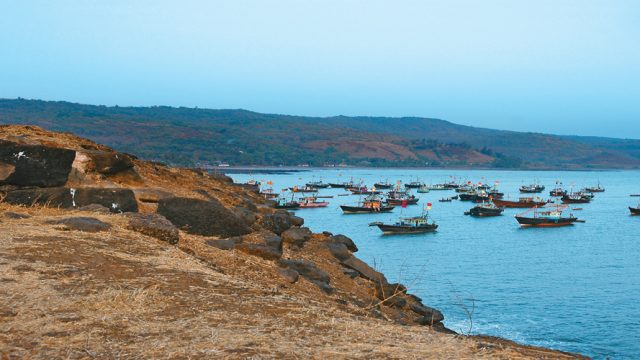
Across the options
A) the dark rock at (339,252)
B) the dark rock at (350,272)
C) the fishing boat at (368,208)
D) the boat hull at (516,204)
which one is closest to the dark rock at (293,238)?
the dark rock at (339,252)

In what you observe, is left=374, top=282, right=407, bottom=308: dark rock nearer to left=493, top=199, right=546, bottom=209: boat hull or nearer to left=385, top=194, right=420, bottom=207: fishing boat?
→ left=385, top=194, right=420, bottom=207: fishing boat

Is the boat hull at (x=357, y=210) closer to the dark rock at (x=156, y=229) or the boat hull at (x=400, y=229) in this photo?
the boat hull at (x=400, y=229)

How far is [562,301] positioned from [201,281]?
2726 centimetres

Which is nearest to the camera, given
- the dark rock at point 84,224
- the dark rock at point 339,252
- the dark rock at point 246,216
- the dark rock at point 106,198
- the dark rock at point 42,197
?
the dark rock at point 84,224

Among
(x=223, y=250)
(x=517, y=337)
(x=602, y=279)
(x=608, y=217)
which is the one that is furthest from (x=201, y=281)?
(x=608, y=217)

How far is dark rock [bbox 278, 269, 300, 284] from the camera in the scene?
35.1 feet

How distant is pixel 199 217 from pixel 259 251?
Result: 1417 mm

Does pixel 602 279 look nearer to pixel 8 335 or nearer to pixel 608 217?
pixel 8 335

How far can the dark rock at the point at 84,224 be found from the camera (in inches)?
389

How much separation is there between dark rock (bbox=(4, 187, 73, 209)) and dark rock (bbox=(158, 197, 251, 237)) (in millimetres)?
1627

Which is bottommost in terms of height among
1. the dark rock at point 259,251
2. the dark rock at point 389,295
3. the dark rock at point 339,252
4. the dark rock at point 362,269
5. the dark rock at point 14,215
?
the dark rock at point 389,295

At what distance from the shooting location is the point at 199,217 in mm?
12391

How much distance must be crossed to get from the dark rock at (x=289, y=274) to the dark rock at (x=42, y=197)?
4121 mm

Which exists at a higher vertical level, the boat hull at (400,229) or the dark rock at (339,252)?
the dark rock at (339,252)
